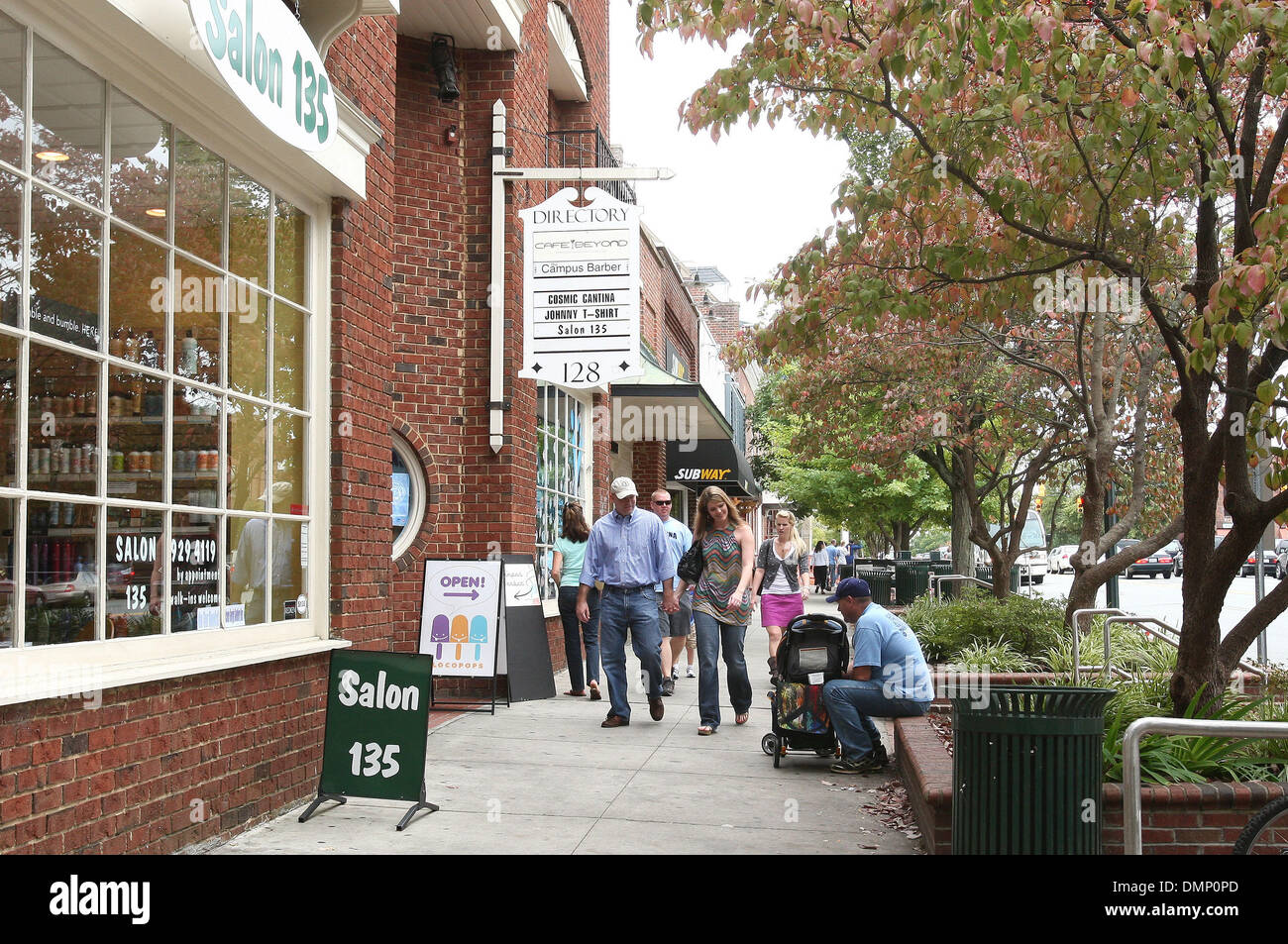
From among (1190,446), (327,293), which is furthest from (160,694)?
(1190,446)

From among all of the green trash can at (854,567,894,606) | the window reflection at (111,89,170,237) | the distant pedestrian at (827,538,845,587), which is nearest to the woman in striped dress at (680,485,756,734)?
the window reflection at (111,89,170,237)

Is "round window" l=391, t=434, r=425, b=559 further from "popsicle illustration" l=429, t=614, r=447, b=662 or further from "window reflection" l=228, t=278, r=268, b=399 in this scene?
"window reflection" l=228, t=278, r=268, b=399

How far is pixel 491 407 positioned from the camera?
11.2 m

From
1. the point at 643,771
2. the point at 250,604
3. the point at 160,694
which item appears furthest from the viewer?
the point at 643,771

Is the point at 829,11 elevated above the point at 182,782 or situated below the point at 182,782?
above

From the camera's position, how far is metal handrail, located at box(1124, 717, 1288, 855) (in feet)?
13.2

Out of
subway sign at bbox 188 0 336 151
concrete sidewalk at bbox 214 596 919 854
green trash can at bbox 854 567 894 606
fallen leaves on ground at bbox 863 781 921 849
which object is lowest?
fallen leaves on ground at bbox 863 781 921 849

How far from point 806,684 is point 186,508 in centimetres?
413

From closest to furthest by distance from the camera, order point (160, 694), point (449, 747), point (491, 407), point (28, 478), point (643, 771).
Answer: point (28, 478)
point (160, 694)
point (643, 771)
point (449, 747)
point (491, 407)

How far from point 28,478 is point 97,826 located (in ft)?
4.53

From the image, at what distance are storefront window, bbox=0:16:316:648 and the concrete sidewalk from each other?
1.25 metres

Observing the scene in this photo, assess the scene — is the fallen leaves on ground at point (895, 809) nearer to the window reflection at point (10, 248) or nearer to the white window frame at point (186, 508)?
the white window frame at point (186, 508)

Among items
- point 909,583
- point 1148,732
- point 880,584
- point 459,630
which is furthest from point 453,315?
point 880,584
